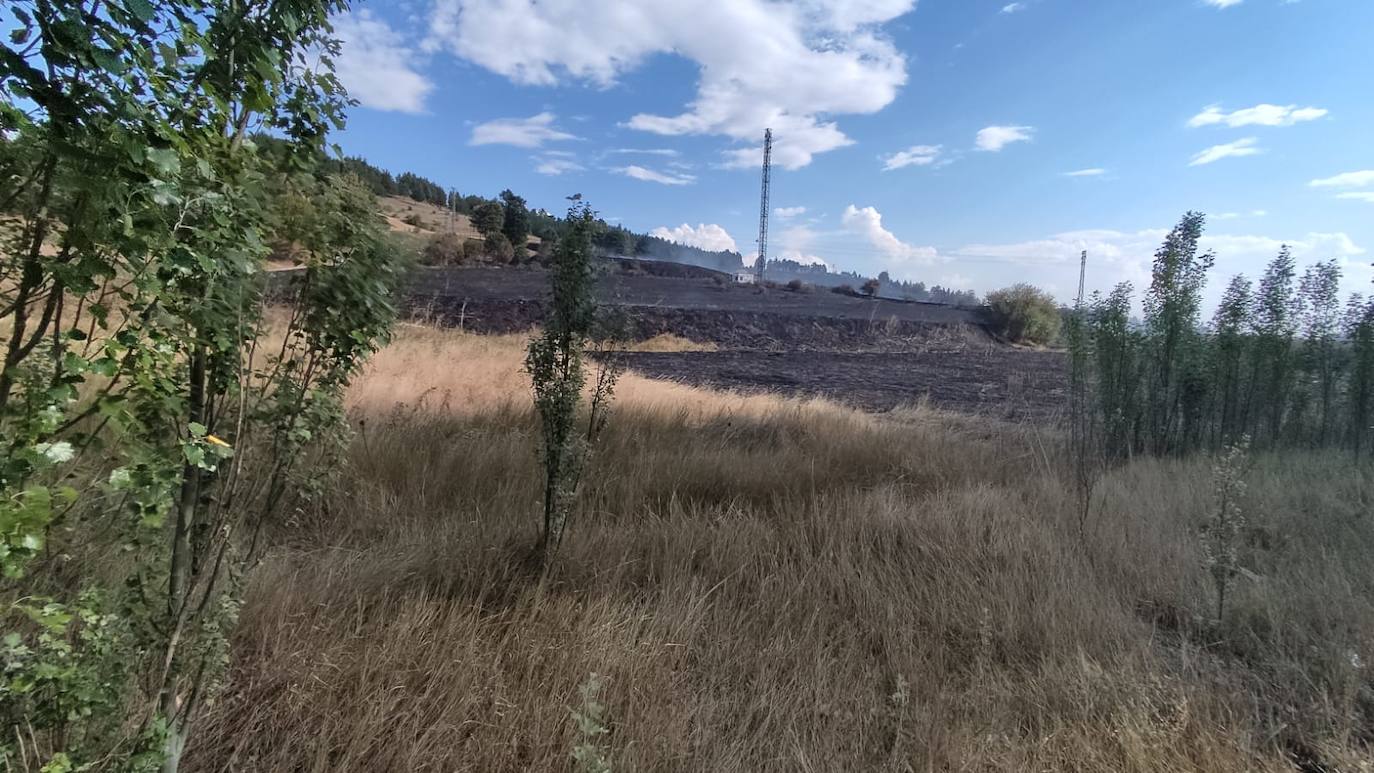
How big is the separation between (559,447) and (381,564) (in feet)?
3.74

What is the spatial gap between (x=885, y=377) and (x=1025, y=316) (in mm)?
28824

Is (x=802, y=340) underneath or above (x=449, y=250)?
underneath

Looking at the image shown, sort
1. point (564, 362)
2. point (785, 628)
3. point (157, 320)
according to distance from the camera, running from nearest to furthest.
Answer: point (157, 320) → point (785, 628) → point (564, 362)

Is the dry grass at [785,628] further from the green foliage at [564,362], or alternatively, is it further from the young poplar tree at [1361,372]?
the young poplar tree at [1361,372]

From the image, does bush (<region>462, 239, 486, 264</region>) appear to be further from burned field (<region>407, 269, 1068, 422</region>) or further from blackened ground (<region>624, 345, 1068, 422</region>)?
blackened ground (<region>624, 345, 1068, 422</region>)

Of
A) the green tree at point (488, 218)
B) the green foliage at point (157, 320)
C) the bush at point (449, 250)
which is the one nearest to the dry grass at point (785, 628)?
the green foliage at point (157, 320)

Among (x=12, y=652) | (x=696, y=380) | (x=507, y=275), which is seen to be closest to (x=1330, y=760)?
(x=12, y=652)

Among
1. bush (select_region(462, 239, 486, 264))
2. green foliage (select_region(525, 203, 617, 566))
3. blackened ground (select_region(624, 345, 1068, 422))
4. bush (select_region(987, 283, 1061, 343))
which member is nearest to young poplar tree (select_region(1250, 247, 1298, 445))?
blackened ground (select_region(624, 345, 1068, 422))

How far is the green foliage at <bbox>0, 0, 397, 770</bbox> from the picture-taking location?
40.2 inches

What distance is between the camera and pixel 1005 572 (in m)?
3.95

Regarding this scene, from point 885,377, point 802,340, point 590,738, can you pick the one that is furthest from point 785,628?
point 802,340

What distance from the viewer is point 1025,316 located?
139 feet

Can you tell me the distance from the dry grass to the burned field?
1.62 metres

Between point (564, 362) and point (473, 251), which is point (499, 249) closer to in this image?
point (473, 251)
